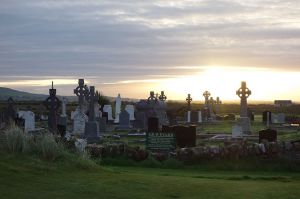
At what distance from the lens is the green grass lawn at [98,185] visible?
363 inches

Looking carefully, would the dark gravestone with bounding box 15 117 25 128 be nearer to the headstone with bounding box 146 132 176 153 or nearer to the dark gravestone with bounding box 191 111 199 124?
the headstone with bounding box 146 132 176 153

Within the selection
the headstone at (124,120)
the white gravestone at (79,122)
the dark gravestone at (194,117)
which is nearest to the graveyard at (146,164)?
the white gravestone at (79,122)

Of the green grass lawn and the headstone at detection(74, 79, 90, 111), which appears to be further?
the headstone at detection(74, 79, 90, 111)

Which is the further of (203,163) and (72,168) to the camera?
(203,163)

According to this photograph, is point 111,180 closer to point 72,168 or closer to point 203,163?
point 72,168

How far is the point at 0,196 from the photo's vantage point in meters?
8.50

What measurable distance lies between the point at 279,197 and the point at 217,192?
3.71 feet

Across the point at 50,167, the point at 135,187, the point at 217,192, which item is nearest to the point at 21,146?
the point at 50,167

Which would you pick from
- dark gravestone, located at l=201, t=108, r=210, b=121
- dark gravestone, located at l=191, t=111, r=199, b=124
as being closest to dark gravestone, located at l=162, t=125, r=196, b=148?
dark gravestone, located at l=191, t=111, r=199, b=124

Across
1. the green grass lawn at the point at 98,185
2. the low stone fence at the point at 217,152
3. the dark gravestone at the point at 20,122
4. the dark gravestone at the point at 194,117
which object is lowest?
the green grass lawn at the point at 98,185

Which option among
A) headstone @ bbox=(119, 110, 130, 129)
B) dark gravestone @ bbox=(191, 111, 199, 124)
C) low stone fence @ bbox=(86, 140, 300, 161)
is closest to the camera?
low stone fence @ bbox=(86, 140, 300, 161)

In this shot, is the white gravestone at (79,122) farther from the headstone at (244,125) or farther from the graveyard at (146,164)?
→ the headstone at (244,125)

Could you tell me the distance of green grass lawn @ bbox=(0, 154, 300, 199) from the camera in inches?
363

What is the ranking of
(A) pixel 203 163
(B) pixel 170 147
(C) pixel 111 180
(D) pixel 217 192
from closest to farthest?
(D) pixel 217 192
(C) pixel 111 180
(A) pixel 203 163
(B) pixel 170 147
